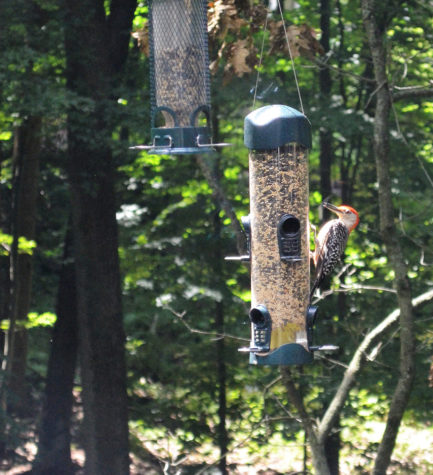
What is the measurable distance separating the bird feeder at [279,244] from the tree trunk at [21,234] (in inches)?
272

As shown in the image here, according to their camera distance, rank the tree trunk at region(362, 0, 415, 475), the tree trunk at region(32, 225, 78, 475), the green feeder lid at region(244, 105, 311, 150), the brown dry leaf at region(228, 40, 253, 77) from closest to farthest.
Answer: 1. the green feeder lid at region(244, 105, 311, 150)
2. the brown dry leaf at region(228, 40, 253, 77)
3. the tree trunk at region(362, 0, 415, 475)
4. the tree trunk at region(32, 225, 78, 475)

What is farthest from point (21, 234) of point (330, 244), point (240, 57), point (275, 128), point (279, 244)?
point (275, 128)

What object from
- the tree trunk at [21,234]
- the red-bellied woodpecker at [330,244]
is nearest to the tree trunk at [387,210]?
the red-bellied woodpecker at [330,244]

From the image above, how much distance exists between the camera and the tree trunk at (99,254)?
9.45m

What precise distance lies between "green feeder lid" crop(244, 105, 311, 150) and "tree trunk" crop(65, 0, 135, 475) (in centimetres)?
477

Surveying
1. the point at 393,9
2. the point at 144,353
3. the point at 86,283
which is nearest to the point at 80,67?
the point at 86,283

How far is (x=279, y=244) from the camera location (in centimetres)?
495

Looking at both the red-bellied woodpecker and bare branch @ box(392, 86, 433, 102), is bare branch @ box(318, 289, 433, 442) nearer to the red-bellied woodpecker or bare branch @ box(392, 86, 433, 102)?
bare branch @ box(392, 86, 433, 102)

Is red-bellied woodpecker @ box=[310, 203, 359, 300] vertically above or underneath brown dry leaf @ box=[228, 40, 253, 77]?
underneath

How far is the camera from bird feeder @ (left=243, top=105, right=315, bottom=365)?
475 cm

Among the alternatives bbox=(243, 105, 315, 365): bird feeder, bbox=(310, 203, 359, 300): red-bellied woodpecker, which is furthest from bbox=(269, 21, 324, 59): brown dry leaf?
bbox=(243, 105, 315, 365): bird feeder

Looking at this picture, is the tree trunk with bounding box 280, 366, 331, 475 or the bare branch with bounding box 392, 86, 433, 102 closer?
the bare branch with bounding box 392, 86, 433, 102

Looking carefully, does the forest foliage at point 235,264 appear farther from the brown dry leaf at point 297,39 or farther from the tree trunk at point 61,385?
the brown dry leaf at point 297,39

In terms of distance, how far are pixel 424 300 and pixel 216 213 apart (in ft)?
12.4
